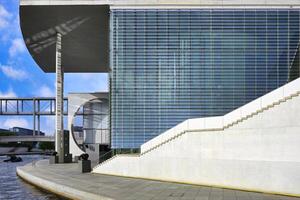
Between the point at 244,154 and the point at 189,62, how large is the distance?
12.7m

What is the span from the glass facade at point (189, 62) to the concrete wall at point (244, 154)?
22.4 ft

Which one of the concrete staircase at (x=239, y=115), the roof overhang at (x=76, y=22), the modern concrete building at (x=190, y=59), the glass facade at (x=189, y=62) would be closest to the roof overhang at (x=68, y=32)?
the roof overhang at (x=76, y=22)

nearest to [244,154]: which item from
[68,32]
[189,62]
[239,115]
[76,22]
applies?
[239,115]

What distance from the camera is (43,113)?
12144cm

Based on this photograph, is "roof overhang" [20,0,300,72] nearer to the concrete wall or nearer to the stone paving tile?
the concrete wall

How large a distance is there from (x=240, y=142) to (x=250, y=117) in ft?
3.67

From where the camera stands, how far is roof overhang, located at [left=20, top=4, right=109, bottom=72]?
3095cm

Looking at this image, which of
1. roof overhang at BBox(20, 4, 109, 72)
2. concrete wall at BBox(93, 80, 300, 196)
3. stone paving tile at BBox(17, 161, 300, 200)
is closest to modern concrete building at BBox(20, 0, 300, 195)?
roof overhang at BBox(20, 4, 109, 72)

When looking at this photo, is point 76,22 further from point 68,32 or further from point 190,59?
point 190,59

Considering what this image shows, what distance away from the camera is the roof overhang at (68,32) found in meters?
31.0

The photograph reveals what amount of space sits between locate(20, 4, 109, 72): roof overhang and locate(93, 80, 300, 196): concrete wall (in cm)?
1410

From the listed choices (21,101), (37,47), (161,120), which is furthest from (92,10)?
(21,101)

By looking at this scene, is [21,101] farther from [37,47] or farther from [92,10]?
[92,10]

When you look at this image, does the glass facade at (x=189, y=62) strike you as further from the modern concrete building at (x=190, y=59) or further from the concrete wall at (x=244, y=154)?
the concrete wall at (x=244, y=154)
